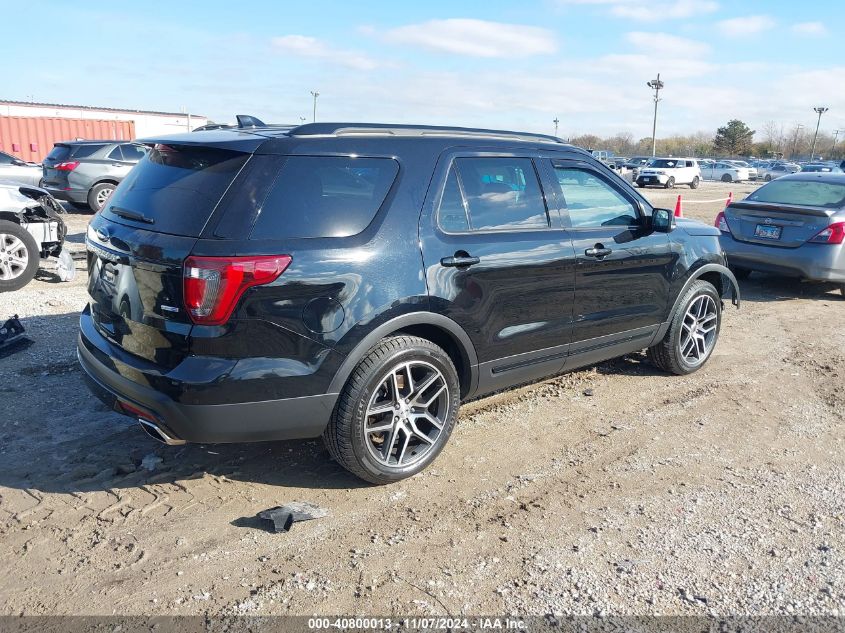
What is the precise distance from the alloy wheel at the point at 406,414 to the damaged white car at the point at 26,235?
19.2ft

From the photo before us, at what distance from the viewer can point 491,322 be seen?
399 centimetres

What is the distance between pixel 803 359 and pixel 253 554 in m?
5.28

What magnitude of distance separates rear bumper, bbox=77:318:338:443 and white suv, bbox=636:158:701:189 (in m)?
36.4

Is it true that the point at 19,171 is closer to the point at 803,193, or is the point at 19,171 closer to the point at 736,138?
the point at 803,193

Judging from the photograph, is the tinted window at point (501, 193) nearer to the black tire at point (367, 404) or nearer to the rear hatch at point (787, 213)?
the black tire at point (367, 404)

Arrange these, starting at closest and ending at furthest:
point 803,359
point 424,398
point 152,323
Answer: point 152,323 < point 424,398 < point 803,359

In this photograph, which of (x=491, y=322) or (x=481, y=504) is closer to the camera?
(x=481, y=504)

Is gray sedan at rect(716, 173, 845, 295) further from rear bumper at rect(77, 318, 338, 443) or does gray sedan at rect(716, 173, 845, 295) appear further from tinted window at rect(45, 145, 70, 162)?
tinted window at rect(45, 145, 70, 162)

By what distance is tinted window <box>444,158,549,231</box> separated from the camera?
157 inches

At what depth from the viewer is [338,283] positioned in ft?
10.8

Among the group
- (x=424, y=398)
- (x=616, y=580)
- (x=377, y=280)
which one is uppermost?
(x=377, y=280)

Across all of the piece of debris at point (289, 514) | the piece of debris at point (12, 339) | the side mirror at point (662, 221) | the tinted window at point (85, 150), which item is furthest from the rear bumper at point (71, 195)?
the piece of debris at point (289, 514)

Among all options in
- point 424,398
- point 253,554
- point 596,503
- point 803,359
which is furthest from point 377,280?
point 803,359

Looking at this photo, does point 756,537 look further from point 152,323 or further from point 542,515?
point 152,323
